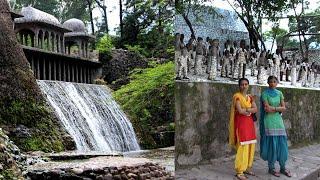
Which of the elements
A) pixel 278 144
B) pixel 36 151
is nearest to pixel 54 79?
pixel 36 151

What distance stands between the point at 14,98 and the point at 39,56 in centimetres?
201

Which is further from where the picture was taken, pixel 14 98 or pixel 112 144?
pixel 112 144

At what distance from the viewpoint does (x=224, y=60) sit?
4.36 m

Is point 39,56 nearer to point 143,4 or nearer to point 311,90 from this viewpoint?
point 143,4

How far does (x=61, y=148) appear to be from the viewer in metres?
6.56

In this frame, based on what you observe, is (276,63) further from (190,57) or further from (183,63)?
(183,63)

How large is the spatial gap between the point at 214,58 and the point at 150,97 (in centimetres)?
173

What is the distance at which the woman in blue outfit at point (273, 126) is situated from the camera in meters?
4.45

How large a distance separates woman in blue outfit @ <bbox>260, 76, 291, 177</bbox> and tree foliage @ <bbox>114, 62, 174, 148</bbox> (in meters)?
0.93

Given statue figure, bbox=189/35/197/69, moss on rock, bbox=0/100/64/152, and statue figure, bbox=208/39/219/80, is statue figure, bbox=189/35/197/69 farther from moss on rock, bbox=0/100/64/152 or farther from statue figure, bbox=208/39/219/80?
moss on rock, bbox=0/100/64/152

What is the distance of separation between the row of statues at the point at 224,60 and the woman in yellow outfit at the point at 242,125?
356 millimetres

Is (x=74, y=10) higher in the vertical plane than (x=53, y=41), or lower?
higher

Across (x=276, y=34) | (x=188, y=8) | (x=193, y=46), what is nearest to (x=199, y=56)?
(x=193, y=46)

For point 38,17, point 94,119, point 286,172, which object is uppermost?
point 38,17
